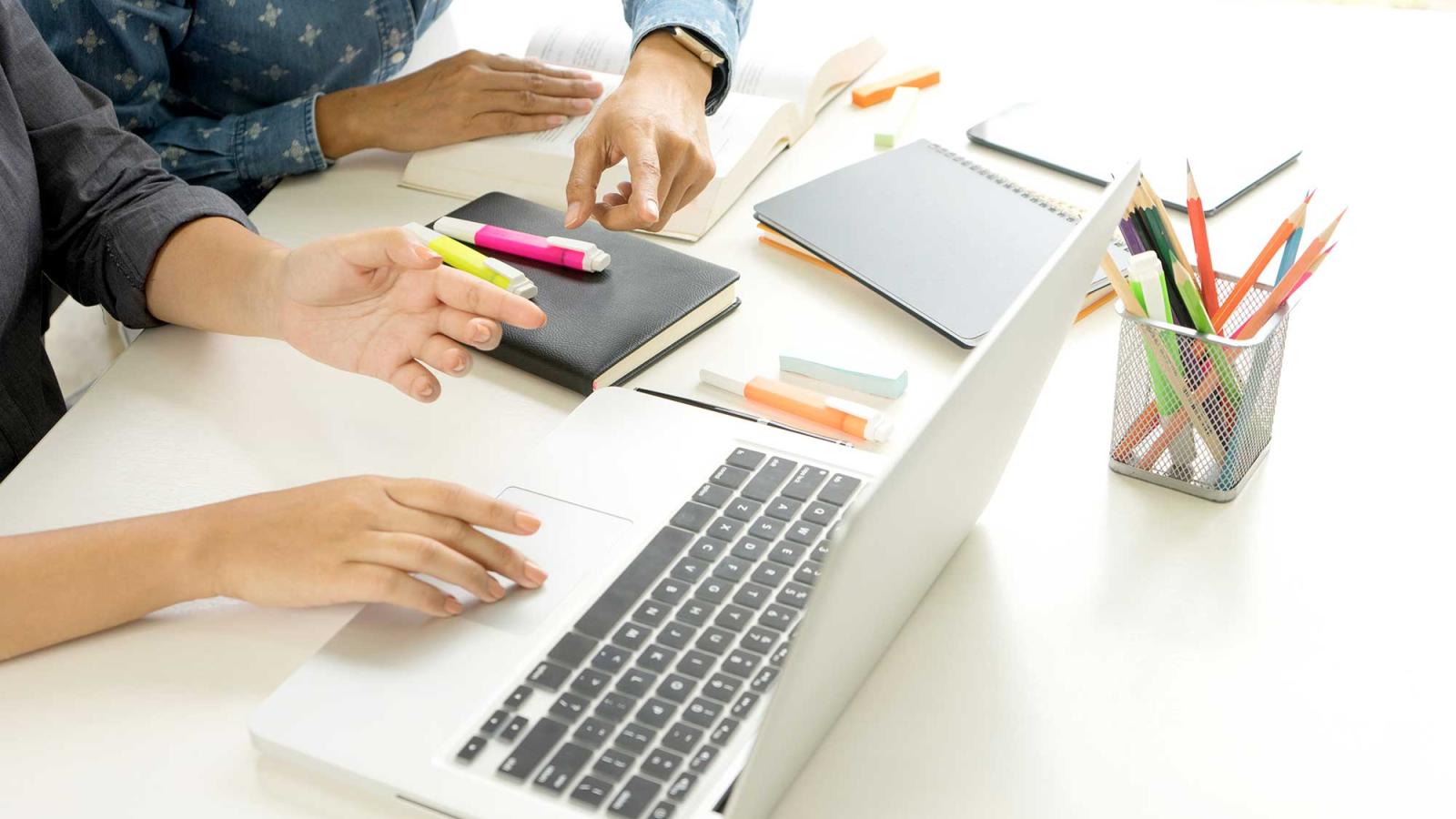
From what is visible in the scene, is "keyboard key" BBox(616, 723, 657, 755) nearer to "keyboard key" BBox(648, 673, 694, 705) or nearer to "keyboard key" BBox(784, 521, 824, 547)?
"keyboard key" BBox(648, 673, 694, 705)

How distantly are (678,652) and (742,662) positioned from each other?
0.03m

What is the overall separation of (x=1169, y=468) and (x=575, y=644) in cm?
36

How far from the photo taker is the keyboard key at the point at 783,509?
69cm

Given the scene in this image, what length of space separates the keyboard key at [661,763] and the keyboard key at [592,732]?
23 mm

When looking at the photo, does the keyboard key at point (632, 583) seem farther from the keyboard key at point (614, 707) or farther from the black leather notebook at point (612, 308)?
the black leather notebook at point (612, 308)

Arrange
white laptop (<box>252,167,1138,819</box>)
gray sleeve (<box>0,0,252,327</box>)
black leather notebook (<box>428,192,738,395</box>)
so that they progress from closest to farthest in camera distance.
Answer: white laptop (<box>252,167,1138,819</box>), black leather notebook (<box>428,192,738,395</box>), gray sleeve (<box>0,0,252,327</box>)

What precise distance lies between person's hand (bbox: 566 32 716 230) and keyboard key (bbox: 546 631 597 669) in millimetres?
410

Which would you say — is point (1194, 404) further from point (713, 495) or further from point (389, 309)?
point (389, 309)

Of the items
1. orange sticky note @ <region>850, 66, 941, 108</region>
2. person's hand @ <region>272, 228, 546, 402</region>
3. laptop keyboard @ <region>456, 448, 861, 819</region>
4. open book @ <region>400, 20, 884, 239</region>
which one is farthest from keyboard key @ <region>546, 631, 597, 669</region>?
orange sticky note @ <region>850, 66, 941, 108</region>

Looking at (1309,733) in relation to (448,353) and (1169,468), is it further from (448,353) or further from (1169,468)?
(448,353)

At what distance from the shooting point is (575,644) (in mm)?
607

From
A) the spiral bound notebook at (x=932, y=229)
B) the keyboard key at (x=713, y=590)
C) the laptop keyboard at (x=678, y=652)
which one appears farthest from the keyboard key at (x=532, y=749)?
the spiral bound notebook at (x=932, y=229)

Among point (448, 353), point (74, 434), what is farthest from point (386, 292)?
point (74, 434)

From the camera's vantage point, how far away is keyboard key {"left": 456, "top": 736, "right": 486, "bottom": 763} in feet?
1.81
